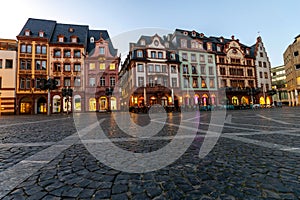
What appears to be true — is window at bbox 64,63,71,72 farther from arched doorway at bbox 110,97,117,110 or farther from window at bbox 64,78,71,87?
arched doorway at bbox 110,97,117,110

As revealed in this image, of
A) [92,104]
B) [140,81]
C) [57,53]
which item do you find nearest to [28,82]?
[57,53]

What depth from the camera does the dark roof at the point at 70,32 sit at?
31.9m

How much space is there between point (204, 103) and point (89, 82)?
78.8 feet

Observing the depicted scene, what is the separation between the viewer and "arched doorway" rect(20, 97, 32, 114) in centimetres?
2886

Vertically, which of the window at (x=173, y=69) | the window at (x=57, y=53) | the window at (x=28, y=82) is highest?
the window at (x=57, y=53)

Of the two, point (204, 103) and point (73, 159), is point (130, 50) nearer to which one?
point (204, 103)

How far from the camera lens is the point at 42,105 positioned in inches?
1177

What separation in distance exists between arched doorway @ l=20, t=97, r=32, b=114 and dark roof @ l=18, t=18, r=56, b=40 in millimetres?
11687

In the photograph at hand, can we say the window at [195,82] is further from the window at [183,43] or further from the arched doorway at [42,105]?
the arched doorway at [42,105]

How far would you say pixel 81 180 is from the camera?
2.14 metres

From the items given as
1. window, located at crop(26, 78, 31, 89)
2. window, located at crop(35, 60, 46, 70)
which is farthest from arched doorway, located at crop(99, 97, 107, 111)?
window, located at crop(26, 78, 31, 89)

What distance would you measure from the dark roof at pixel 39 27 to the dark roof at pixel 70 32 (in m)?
0.82

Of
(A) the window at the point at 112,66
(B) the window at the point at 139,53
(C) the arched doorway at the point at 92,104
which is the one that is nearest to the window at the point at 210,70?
(B) the window at the point at 139,53

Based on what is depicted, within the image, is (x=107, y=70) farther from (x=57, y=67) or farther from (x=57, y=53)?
(x=57, y=53)
